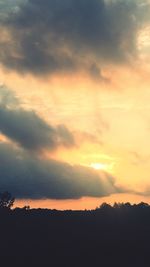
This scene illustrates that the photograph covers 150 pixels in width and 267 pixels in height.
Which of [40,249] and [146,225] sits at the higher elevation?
[146,225]

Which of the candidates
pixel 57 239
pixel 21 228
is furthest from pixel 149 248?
pixel 21 228

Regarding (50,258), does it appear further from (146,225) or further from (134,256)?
(146,225)

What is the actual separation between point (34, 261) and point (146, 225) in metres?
47.2

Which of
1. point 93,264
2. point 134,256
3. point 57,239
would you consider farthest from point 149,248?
point 57,239

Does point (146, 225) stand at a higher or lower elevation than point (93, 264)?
higher

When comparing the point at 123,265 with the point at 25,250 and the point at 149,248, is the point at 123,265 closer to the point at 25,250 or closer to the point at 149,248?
the point at 149,248

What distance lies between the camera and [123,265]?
175500 mm

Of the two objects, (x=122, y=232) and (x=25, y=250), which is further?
(x=122, y=232)

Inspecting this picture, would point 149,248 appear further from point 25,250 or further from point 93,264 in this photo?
point 25,250

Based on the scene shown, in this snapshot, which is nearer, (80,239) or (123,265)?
(123,265)

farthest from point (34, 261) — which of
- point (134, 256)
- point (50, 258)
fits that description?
point (134, 256)

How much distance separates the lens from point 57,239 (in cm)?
19288

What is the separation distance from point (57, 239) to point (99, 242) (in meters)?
15.8

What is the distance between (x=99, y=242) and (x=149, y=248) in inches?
717
